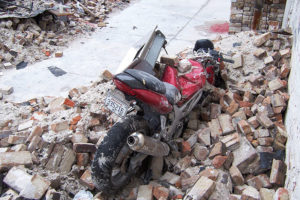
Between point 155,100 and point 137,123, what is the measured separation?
12.7 inches

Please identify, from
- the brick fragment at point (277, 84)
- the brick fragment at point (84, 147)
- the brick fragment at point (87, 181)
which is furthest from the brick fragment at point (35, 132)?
the brick fragment at point (277, 84)

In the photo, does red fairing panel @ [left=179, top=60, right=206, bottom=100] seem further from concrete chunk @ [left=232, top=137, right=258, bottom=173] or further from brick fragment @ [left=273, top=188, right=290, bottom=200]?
brick fragment @ [left=273, top=188, right=290, bottom=200]

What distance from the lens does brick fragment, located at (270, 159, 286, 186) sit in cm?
290

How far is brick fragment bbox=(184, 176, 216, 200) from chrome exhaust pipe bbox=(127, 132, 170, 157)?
1.53ft

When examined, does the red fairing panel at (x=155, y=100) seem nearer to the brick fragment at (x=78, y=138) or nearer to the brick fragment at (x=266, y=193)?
the brick fragment at (x=78, y=138)

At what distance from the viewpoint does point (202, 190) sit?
2.80 m

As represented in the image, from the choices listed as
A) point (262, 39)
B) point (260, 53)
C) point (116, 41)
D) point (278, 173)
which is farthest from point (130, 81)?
point (116, 41)

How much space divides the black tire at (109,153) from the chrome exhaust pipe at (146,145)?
0.56ft

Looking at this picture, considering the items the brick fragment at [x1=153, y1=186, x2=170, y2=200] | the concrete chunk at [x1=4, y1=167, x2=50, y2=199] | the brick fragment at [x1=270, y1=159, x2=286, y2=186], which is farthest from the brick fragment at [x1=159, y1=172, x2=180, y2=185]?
the concrete chunk at [x1=4, y1=167, x2=50, y2=199]

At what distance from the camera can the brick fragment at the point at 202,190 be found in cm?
277

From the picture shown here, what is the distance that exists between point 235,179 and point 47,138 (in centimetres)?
211

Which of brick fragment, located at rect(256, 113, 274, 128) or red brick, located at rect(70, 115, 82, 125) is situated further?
red brick, located at rect(70, 115, 82, 125)

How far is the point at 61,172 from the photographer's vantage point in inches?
125

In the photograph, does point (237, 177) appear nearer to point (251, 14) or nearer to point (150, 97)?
point (150, 97)
